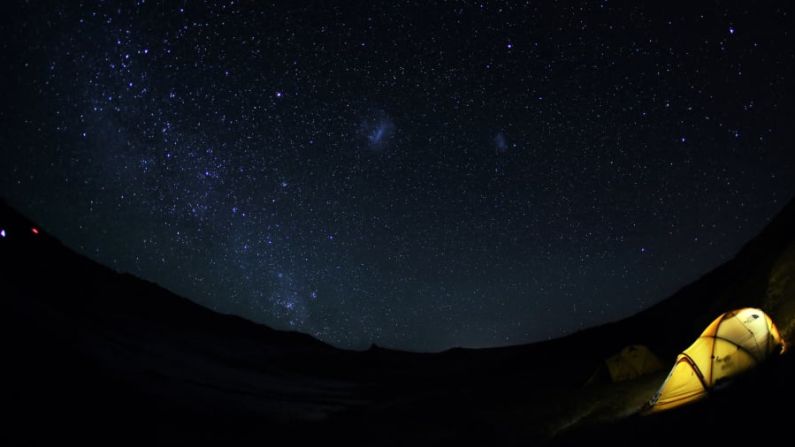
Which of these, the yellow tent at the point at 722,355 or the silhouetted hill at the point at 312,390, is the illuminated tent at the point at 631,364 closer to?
the silhouetted hill at the point at 312,390

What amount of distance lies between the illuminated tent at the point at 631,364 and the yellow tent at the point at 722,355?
5.63 meters

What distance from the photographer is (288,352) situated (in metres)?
41.2

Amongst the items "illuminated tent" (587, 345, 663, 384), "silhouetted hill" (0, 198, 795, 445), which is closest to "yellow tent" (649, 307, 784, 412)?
"silhouetted hill" (0, 198, 795, 445)

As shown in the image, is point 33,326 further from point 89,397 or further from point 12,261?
point 12,261

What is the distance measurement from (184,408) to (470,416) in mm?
10162

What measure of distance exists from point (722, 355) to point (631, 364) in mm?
6221

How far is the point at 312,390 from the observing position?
23.9 metres

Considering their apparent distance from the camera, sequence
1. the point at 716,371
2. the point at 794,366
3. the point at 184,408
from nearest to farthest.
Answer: the point at 794,366 < the point at 716,371 < the point at 184,408

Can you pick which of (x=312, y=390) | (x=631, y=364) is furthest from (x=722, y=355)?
(x=312, y=390)

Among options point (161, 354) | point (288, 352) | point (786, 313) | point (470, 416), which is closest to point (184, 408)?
point (470, 416)

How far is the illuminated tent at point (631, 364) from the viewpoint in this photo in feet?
43.2

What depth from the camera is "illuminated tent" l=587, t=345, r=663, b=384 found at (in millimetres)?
13172

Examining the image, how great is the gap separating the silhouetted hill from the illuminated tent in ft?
3.14

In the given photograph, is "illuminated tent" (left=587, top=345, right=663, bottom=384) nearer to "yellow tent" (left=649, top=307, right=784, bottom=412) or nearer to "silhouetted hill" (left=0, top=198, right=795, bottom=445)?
"silhouetted hill" (left=0, top=198, right=795, bottom=445)
